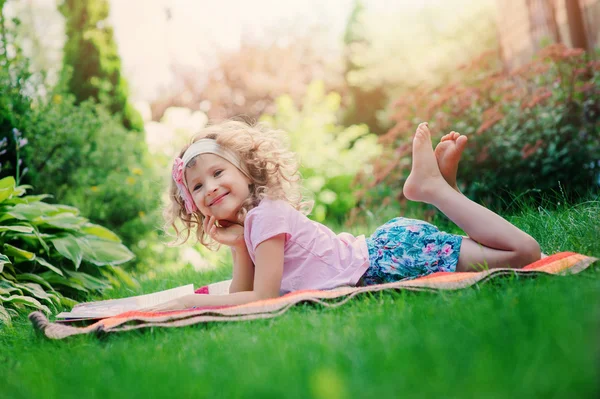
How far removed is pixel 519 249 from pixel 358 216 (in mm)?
3830

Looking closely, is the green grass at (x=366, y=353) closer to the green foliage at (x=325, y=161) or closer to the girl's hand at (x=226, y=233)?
the girl's hand at (x=226, y=233)

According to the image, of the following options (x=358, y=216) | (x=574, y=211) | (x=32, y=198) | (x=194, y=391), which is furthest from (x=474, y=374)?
(x=358, y=216)

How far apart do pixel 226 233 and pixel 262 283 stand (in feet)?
1.12

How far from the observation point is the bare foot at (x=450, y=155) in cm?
273

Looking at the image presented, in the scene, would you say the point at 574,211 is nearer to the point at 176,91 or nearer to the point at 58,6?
the point at 58,6

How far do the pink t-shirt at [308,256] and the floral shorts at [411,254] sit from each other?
62mm

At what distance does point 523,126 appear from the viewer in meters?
4.44

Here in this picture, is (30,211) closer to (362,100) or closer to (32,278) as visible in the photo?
(32,278)

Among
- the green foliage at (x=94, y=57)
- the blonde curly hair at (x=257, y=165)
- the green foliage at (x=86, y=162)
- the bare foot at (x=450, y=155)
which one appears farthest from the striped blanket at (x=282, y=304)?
the green foliage at (x=94, y=57)

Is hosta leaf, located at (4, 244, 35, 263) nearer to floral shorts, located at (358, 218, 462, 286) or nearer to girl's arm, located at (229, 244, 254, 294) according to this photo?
girl's arm, located at (229, 244, 254, 294)

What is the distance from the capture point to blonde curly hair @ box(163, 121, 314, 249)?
2.66 meters

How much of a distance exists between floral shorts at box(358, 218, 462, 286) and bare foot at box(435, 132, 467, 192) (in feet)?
0.91

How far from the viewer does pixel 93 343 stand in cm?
197

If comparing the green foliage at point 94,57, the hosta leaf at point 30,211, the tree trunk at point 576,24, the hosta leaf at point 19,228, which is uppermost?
the green foliage at point 94,57
